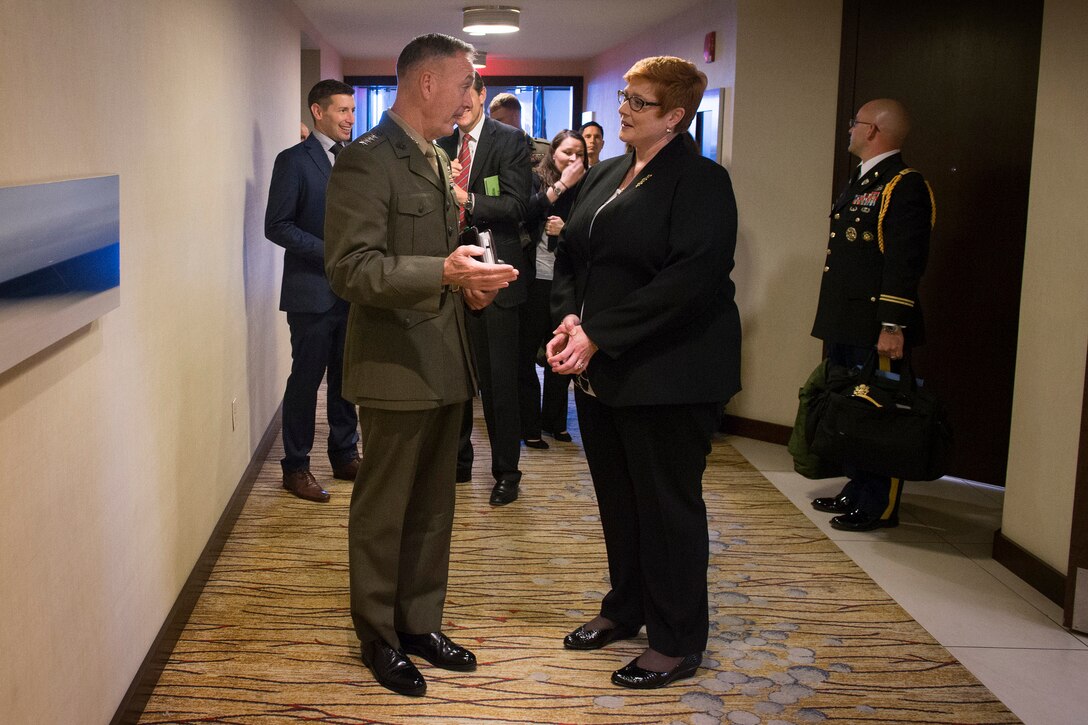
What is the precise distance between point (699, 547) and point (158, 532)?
58.0 inches

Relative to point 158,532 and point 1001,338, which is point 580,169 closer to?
point 1001,338

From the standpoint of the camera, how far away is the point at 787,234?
556 cm

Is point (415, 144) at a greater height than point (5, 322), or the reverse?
point (415, 144)

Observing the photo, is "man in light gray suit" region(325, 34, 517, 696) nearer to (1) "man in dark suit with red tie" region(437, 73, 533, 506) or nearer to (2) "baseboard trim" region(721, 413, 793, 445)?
(1) "man in dark suit with red tie" region(437, 73, 533, 506)

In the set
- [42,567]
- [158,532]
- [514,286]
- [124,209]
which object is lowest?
[158,532]

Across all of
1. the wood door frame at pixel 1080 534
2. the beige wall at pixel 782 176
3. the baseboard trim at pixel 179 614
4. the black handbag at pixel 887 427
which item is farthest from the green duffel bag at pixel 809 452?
the baseboard trim at pixel 179 614

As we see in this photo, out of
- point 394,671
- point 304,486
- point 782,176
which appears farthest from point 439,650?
point 782,176

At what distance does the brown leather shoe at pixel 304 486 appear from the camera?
4.47m

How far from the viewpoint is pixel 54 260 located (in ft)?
6.06

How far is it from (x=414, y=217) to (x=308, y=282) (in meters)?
1.80

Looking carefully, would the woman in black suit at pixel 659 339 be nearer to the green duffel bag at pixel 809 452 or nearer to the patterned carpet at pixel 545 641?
the patterned carpet at pixel 545 641

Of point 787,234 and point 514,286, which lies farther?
point 787,234

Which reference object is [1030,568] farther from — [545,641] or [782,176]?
[782,176]

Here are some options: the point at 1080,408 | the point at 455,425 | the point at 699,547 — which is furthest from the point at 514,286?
the point at 1080,408
